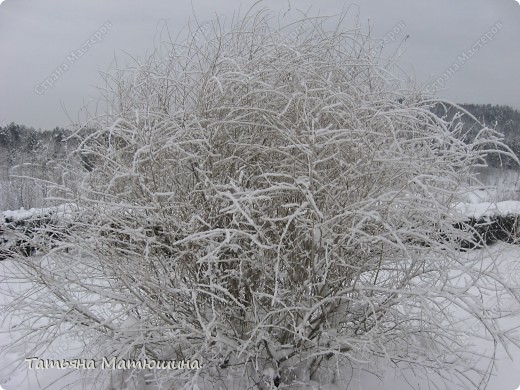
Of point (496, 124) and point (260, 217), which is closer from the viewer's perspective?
point (260, 217)

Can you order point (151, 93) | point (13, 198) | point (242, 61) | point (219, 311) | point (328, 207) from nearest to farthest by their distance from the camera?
1. point (328, 207)
2. point (219, 311)
3. point (242, 61)
4. point (151, 93)
5. point (13, 198)

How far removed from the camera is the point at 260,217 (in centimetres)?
268

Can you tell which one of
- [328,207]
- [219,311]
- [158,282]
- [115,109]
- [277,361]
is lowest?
[277,361]

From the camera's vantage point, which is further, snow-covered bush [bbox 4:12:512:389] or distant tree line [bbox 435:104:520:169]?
distant tree line [bbox 435:104:520:169]

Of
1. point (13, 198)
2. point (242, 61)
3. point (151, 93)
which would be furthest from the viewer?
point (13, 198)

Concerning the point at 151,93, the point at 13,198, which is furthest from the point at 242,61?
the point at 13,198

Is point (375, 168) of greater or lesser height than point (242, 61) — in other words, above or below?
below

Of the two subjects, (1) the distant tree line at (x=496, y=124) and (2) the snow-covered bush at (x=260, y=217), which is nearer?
(2) the snow-covered bush at (x=260, y=217)

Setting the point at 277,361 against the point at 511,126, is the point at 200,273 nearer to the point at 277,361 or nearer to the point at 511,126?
the point at 277,361

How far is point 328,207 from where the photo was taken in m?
2.78

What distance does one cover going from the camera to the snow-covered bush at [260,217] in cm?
278

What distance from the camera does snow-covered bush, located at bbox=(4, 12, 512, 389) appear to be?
109 inches

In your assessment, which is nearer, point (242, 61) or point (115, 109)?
point (242, 61)

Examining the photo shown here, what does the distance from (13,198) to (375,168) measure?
12280 mm
